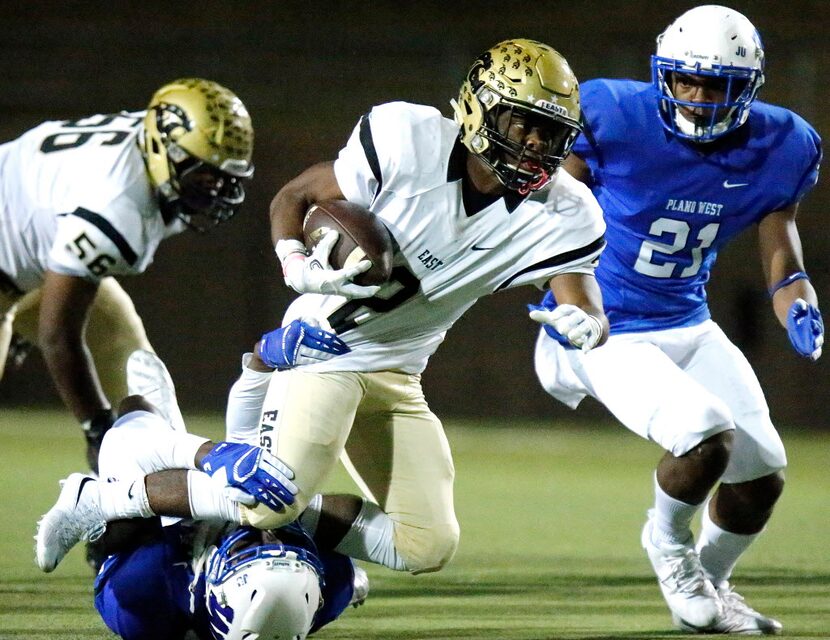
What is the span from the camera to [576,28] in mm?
13297

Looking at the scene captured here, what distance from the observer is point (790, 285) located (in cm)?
430

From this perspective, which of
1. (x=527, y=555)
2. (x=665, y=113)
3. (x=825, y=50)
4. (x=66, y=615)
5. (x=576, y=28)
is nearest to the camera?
(x=66, y=615)

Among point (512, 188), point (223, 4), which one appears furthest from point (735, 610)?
point (223, 4)

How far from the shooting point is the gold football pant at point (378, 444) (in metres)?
3.48

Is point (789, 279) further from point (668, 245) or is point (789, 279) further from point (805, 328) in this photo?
point (668, 245)

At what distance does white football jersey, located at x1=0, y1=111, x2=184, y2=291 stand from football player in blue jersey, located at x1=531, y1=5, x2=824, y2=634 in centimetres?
130

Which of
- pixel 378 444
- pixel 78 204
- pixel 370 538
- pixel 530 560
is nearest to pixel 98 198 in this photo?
pixel 78 204

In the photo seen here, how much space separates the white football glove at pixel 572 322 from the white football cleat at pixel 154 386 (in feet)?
3.91

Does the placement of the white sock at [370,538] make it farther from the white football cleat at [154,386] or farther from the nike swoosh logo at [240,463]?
the white football cleat at [154,386]

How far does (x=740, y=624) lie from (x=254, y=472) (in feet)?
5.20

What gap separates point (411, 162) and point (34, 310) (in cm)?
184

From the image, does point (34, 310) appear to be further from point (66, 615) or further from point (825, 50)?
point (825, 50)

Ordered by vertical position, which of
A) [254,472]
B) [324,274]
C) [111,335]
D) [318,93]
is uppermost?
[324,274]

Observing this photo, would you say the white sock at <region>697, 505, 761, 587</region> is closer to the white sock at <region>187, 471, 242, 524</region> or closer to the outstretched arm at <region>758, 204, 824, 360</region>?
the outstretched arm at <region>758, 204, 824, 360</region>
